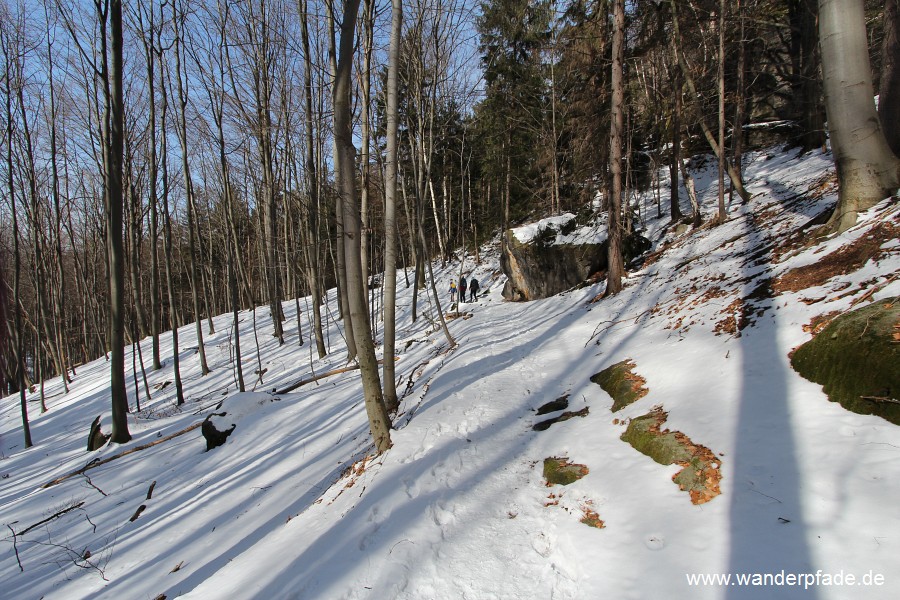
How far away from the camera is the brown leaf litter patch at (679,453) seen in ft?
12.7

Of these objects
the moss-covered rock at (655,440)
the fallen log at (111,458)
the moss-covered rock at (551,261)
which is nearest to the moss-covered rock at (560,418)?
the moss-covered rock at (655,440)

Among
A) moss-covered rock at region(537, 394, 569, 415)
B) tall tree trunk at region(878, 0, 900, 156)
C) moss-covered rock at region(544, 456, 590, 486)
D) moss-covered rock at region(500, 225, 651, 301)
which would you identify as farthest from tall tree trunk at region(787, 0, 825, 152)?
moss-covered rock at region(544, 456, 590, 486)

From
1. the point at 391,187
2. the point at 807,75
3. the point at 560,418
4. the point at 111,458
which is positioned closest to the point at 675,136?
the point at 807,75

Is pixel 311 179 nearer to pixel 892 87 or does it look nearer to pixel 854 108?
pixel 854 108

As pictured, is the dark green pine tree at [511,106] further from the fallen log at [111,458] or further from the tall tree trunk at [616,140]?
the fallen log at [111,458]

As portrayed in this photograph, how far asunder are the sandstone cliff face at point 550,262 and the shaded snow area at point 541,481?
3208 millimetres

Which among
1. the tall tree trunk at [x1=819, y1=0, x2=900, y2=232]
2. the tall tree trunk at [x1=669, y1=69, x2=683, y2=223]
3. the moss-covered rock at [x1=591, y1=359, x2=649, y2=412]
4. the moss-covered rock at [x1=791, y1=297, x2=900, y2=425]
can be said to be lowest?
the moss-covered rock at [x1=591, y1=359, x2=649, y2=412]

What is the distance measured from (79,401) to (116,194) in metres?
12.3

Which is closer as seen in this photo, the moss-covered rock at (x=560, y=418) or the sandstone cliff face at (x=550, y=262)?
the moss-covered rock at (x=560, y=418)

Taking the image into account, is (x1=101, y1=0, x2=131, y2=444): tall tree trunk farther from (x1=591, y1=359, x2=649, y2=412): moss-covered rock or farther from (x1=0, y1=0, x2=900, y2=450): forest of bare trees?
(x1=591, y1=359, x2=649, y2=412): moss-covered rock

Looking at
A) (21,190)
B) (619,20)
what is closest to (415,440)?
(619,20)

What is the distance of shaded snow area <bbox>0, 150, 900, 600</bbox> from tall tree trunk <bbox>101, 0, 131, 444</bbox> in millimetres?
1260

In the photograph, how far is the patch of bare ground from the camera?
17.1 ft

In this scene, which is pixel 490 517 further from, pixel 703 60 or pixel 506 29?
pixel 506 29
